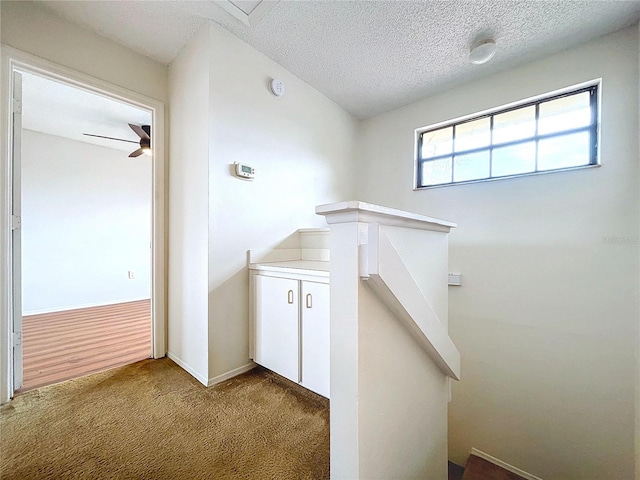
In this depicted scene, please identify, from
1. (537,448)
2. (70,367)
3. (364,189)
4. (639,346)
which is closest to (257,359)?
(70,367)

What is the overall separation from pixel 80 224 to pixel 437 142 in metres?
5.24

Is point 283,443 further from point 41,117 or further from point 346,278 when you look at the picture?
point 41,117

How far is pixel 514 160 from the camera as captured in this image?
2.35 metres

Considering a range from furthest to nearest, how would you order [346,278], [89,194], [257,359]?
[89,194] → [257,359] → [346,278]

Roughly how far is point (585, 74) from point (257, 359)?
3.40 meters

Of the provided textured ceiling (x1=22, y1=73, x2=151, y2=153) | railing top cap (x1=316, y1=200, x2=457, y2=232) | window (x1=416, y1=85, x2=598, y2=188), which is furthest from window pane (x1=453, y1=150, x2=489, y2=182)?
textured ceiling (x1=22, y1=73, x2=151, y2=153)

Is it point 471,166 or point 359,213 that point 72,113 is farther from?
point 471,166

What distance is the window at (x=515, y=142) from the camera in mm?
2080

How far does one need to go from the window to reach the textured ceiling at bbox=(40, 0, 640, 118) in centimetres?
42

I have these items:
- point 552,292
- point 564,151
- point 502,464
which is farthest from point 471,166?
point 502,464

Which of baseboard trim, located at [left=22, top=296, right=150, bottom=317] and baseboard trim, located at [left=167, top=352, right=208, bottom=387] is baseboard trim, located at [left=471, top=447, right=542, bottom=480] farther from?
baseboard trim, located at [left=22, top=296, right=150, bottom=317]

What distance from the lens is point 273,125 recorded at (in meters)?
2.25

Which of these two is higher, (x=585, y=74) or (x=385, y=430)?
(x=585, y=74)

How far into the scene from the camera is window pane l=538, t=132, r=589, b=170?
2068 millimetres
